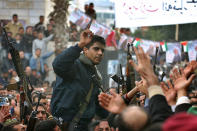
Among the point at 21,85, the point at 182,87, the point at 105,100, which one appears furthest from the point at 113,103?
the point at 21,85

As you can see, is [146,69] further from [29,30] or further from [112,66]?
[112,66]

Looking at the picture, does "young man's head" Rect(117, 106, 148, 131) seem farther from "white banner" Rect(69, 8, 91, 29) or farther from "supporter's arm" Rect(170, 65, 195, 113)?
"white banner" Rect(69, 8, 91, 29)

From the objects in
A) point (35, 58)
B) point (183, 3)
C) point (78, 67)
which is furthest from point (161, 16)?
point (35, 58)

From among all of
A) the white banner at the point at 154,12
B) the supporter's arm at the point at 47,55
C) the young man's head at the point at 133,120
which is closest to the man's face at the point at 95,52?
the white banner at the point at 154,12

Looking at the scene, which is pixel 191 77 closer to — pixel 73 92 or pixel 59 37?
pixel 73 92

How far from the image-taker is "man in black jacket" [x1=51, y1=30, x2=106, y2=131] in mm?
5548

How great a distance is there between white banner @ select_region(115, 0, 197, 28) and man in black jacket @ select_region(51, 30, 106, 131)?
65.6 inches

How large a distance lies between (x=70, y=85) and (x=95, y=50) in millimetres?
563

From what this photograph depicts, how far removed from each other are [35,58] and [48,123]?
42.2ft

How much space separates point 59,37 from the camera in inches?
727

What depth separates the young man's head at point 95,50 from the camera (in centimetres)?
591

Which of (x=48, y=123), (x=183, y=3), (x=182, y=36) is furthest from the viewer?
(x=182, y=36)

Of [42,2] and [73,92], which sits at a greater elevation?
[42,2]

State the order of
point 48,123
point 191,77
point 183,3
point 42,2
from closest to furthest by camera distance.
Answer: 1. point 191,77
2. point 48,123
3. point 183,3
4. point 42,2
